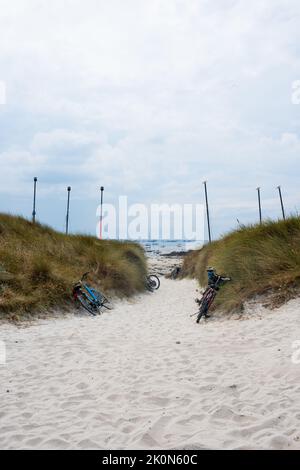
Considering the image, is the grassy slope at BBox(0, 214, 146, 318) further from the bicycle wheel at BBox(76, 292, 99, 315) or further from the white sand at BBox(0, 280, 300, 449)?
the white sand at BBox(0, 280, 300, 449)

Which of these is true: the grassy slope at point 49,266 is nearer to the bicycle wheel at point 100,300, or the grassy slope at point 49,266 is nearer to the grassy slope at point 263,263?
the bicycle wheel at point 100,300

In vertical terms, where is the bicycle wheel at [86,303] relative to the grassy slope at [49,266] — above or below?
below

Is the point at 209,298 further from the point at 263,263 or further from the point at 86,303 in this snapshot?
the point at 86,303

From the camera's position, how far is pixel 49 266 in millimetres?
11859

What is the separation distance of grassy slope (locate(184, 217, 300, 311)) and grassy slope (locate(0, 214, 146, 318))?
15.7ft

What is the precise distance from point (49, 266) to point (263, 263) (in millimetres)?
6811

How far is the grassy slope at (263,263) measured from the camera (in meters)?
8.44

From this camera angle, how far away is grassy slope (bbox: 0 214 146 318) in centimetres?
1024

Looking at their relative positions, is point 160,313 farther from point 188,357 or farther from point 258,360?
point 258,360

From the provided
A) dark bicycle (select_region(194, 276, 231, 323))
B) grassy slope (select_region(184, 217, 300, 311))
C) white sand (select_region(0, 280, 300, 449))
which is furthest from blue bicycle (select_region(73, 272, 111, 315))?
grassy slope (select_region(184, 217, 300, 311))

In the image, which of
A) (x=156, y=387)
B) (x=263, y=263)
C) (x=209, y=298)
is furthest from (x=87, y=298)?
(x=156, y=387)

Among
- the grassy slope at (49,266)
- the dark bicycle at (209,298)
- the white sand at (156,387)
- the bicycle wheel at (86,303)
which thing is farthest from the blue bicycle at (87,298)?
the dark bicycle at (209,298)

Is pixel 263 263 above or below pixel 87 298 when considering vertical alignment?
above

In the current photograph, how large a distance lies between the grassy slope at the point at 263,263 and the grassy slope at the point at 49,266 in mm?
4781
